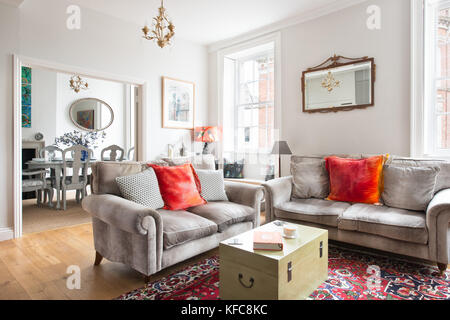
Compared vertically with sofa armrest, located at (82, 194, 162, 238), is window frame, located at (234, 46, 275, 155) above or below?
above

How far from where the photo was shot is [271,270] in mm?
1484

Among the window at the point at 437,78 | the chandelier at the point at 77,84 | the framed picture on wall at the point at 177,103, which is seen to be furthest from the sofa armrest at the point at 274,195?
the chandelier at the point at 77,84

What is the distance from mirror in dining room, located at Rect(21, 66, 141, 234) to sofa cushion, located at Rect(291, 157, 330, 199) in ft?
8.23

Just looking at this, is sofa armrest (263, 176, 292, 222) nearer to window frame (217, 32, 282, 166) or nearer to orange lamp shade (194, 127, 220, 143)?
window frame (217, 32, 282, 166)

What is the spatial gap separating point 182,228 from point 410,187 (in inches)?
78.4

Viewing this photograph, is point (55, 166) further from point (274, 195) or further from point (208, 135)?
point (274, 195)

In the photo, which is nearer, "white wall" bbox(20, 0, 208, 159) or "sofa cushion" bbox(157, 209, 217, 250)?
"sofa cushion" bbox(157, 209, 217, 250)

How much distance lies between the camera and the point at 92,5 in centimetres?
350

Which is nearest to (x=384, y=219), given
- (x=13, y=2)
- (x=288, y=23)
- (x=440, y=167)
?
(x=440, y=167)

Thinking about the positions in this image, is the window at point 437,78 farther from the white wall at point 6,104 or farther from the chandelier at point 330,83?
the white wall at point 6,104

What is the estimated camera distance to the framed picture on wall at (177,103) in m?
4.42

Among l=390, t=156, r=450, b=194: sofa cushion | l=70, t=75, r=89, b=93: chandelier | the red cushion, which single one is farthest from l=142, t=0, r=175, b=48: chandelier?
l=70, t=75, r=89, b=93: chandelier

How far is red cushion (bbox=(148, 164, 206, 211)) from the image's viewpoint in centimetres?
250
